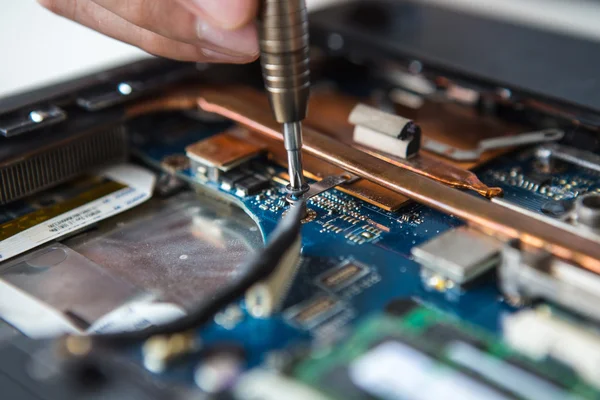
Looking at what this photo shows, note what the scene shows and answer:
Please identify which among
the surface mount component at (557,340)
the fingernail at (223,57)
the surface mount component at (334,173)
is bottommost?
the surface mount component at (334,173)

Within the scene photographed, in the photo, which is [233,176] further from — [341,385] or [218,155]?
[341,385]

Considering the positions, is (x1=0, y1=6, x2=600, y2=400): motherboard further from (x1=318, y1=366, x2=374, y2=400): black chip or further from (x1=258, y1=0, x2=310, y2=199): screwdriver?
(x1=258, y1=0, x2=310, y2=199): screwdriver

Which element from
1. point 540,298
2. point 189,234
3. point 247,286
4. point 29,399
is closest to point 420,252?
point 540,298

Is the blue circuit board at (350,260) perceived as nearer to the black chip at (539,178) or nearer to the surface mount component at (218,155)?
the surface mount component at (218,155)

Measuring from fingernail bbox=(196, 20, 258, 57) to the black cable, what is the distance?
379 mm

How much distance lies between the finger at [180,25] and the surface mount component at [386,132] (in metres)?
0.35

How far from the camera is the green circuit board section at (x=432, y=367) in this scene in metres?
1.05

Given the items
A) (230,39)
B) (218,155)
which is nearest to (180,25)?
(230,39)

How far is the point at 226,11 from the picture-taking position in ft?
4.33

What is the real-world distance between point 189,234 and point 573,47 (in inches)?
45.5

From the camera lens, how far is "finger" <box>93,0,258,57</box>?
1.47 m

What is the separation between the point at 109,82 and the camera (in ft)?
6.14

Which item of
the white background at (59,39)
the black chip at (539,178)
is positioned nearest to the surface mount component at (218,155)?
the black chip at (539,178)

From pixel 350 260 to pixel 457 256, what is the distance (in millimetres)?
199
